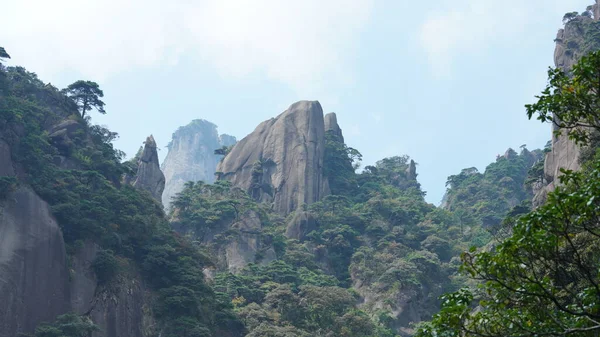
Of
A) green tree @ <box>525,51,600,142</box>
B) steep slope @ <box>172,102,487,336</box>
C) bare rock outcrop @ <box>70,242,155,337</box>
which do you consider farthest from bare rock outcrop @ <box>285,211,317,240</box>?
green tree @ <box>525,51,600,142</box>

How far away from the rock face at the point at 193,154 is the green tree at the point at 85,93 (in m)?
79.4

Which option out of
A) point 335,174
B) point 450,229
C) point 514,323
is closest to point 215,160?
point 335,174

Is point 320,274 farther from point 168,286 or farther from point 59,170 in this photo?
point 59,170

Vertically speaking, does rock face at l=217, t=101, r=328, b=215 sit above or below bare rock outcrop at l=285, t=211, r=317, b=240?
above

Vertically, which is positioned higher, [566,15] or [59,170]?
[566,15]

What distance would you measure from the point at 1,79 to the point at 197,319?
16871mm

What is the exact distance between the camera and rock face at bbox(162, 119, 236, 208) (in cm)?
12364

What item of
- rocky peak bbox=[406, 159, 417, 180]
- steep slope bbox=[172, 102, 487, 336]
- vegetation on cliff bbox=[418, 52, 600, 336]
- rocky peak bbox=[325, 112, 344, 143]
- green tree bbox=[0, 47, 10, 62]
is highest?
rocky peak bbox=[325, 112, 344, 143]

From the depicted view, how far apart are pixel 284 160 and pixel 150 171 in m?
15.6

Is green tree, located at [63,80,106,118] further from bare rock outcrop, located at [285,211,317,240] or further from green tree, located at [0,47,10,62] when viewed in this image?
bare rock outcrop, located at [285,211,317,240]

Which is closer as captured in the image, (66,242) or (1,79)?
(66,242)

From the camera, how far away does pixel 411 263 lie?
4375 centimetres

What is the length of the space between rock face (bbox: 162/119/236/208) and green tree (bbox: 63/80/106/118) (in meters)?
79.4

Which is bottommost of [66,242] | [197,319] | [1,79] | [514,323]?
[514,323]
